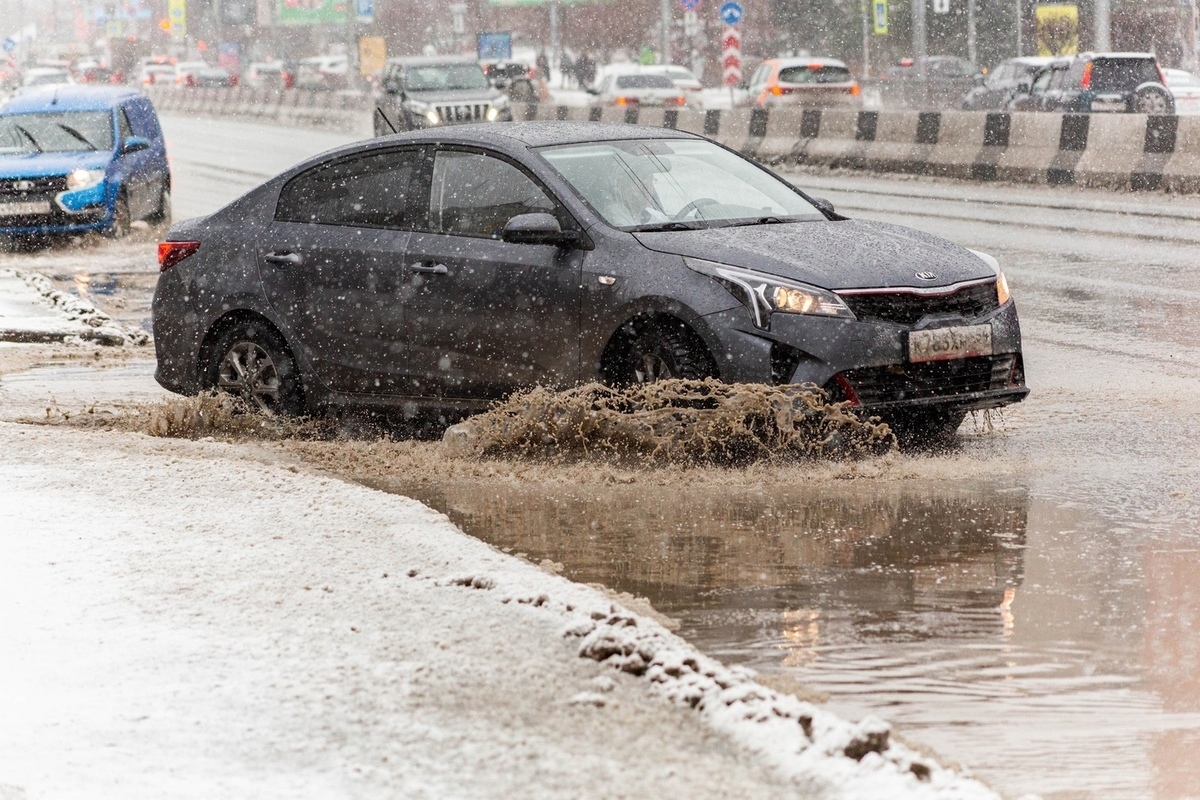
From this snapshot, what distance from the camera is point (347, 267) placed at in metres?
9.02

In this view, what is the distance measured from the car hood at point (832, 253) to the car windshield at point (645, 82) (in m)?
39.5

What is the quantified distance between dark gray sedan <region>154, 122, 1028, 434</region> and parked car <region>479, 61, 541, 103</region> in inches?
1435

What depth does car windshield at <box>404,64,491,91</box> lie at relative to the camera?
36.6 m

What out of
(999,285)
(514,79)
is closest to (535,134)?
(999,285)

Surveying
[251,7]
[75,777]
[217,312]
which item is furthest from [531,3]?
[75,777]

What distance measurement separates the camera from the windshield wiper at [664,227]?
8.25m

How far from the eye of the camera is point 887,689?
16.1ft

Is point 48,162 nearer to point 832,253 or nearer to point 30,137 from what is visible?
point 30,137

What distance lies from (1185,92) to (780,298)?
38.1 meters

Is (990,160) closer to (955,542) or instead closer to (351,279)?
(351,279)

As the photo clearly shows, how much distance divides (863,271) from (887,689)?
320 centimetres

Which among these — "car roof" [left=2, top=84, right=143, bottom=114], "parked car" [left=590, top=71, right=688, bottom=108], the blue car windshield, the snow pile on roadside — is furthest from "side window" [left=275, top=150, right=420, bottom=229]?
"parked car" [left=590, top=71, right=688, bottom=108]

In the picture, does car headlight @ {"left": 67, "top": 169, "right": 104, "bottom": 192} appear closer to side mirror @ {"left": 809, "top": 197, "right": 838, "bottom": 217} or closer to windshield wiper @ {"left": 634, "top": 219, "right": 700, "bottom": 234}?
side mirror @ {"left": 809, "top": 197, "right": 838, "bottom": 217}

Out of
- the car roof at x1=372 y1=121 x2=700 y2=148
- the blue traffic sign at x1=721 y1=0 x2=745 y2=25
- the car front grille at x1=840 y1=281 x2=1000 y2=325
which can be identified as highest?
the blue traffic sign at x1=721 y1=0 x2=745 y2=25
